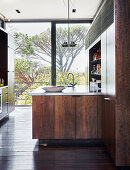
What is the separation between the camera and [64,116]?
10.3 feet

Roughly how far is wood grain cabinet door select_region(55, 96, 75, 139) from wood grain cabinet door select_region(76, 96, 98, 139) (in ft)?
0.30

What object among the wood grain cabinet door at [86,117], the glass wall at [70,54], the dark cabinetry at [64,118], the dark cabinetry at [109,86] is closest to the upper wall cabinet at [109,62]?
the dark cabinetry at [109,86]

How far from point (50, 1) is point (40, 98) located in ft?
9.41

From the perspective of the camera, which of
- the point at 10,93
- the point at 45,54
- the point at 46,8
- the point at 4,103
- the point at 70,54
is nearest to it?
the point at 4,103

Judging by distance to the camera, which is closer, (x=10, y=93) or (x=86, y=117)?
(x=86, y=117)

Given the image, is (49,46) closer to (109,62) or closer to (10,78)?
(10,78)

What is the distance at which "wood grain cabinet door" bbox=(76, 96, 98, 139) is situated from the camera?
315 centimetres

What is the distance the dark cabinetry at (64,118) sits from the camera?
314 cm

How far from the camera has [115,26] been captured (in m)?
2.28

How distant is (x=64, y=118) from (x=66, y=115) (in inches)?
2.2

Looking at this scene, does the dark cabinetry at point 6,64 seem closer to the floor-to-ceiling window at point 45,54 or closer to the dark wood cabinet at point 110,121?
the floor-to-ceiling window at point 45,54

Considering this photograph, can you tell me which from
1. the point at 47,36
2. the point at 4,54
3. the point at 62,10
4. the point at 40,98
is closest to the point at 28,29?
the point at 47,36

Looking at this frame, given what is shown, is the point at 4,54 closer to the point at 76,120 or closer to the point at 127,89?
the point at 76,120

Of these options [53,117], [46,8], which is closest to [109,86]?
[53,117]
